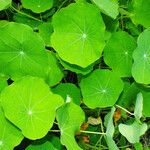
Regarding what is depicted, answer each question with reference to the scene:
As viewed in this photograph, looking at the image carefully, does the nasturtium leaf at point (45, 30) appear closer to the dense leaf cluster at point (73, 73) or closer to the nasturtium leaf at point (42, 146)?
the dense leaf cluster at point (73, 73)

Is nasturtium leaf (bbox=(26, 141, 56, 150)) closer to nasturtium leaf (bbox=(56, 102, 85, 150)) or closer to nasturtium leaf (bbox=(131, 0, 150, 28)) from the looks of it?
nasturtium leaf (bbox=(56, 102, 85, 150))

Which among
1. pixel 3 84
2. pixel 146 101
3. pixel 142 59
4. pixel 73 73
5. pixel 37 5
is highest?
pixel 37 5

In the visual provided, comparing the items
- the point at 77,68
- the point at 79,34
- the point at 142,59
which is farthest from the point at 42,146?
the point at 142,59

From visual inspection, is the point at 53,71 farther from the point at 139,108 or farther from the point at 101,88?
the point at 139,108

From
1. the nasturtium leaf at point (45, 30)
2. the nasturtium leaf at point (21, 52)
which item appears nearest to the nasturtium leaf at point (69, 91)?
the nasturtium leaf at point (21, 52)

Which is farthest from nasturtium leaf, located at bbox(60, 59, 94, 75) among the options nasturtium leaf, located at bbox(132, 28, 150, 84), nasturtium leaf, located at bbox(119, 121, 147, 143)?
nasturtium leaf, located at bbox(119, 121, 147, 143)

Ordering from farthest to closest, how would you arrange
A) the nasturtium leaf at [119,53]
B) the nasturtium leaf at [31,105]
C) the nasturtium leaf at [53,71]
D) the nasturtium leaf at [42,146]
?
the nasturtium leaf at [119,53] → the nasturtium leaf at [53,71] → the nasturtium leaf at [42,146] → the nasturtium leaf at [31,105]
